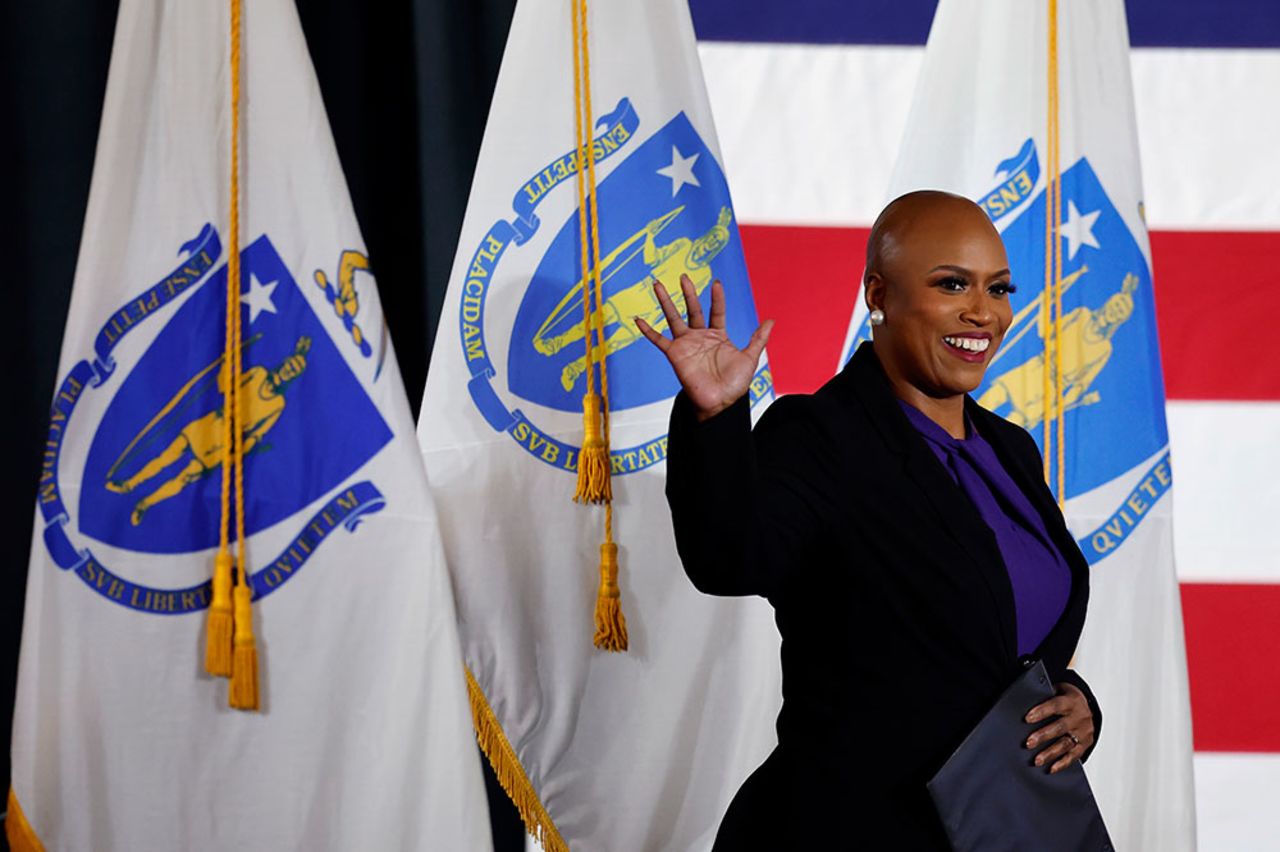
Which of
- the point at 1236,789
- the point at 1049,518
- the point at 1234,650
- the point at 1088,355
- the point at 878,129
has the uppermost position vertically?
the point at 878,129

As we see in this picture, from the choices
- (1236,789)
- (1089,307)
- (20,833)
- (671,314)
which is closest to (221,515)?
(20,833)

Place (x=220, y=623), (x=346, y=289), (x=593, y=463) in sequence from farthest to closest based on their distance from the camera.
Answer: (x=593, y=463), (x=346, y=289), (x=220, y=623)

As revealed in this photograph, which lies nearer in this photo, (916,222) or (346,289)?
(916,222)

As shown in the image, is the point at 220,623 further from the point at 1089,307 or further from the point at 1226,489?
the point at 1226,489

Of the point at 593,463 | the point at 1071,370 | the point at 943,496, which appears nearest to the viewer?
the point at 943,496

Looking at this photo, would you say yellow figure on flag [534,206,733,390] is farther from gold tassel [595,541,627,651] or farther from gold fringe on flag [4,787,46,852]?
gold fringe on flag [4,787,46,852]

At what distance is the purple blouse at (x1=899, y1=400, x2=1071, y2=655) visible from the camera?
1.21 meters

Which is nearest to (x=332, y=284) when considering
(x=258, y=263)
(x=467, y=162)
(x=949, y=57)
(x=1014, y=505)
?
(x=258, y=263)

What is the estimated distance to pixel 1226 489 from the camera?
89.0 inches

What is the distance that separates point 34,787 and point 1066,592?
1.12 metres

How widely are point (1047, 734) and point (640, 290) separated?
845 millimetres

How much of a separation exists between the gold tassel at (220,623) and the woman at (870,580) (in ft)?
1.97

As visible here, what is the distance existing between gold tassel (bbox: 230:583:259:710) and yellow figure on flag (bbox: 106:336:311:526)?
0.46 feet

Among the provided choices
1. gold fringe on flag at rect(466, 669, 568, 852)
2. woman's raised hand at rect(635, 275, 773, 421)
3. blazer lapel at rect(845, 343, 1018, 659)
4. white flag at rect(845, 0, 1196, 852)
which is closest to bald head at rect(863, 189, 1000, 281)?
blazer lapel at rect(845, 343, 1018, 659)
